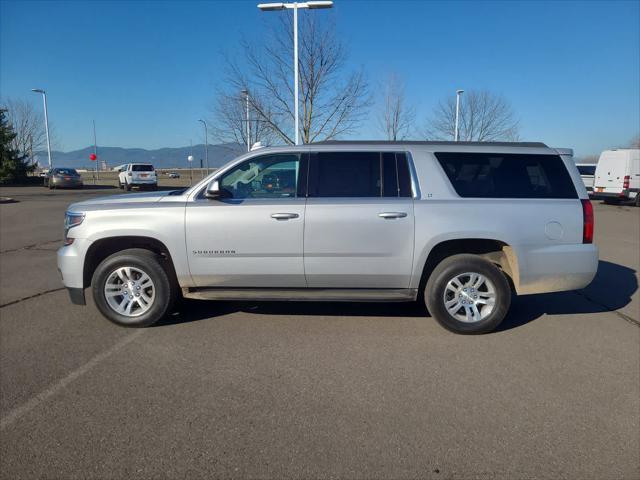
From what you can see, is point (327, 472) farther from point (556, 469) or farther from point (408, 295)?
point (408, 295)

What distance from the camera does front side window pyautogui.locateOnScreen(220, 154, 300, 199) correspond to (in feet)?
15.1

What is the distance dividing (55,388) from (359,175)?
3197 mm

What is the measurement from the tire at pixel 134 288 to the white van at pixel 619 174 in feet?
69.8

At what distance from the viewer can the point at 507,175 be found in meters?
4.57

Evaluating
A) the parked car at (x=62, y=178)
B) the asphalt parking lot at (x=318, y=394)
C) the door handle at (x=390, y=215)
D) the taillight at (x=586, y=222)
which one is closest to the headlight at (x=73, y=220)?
the asphalt parking lot at (x=318, y=394)

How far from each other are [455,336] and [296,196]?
2.11m

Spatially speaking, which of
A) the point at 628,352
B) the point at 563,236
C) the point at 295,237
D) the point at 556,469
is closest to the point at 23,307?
the point at 295,237

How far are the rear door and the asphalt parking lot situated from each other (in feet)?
2.02

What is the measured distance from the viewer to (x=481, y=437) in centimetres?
283

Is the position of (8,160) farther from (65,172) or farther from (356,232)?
(356,232)

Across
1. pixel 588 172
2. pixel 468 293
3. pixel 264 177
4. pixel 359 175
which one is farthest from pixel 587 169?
pixel 264 177

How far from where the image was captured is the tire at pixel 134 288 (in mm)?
4578

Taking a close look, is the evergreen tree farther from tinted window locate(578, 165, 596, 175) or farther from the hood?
tinted window locate(578, 165, 596, 175)

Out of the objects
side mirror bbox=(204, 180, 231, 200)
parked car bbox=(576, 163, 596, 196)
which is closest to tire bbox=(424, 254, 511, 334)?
side mirror bbox=(204, 180, 231, 200)
